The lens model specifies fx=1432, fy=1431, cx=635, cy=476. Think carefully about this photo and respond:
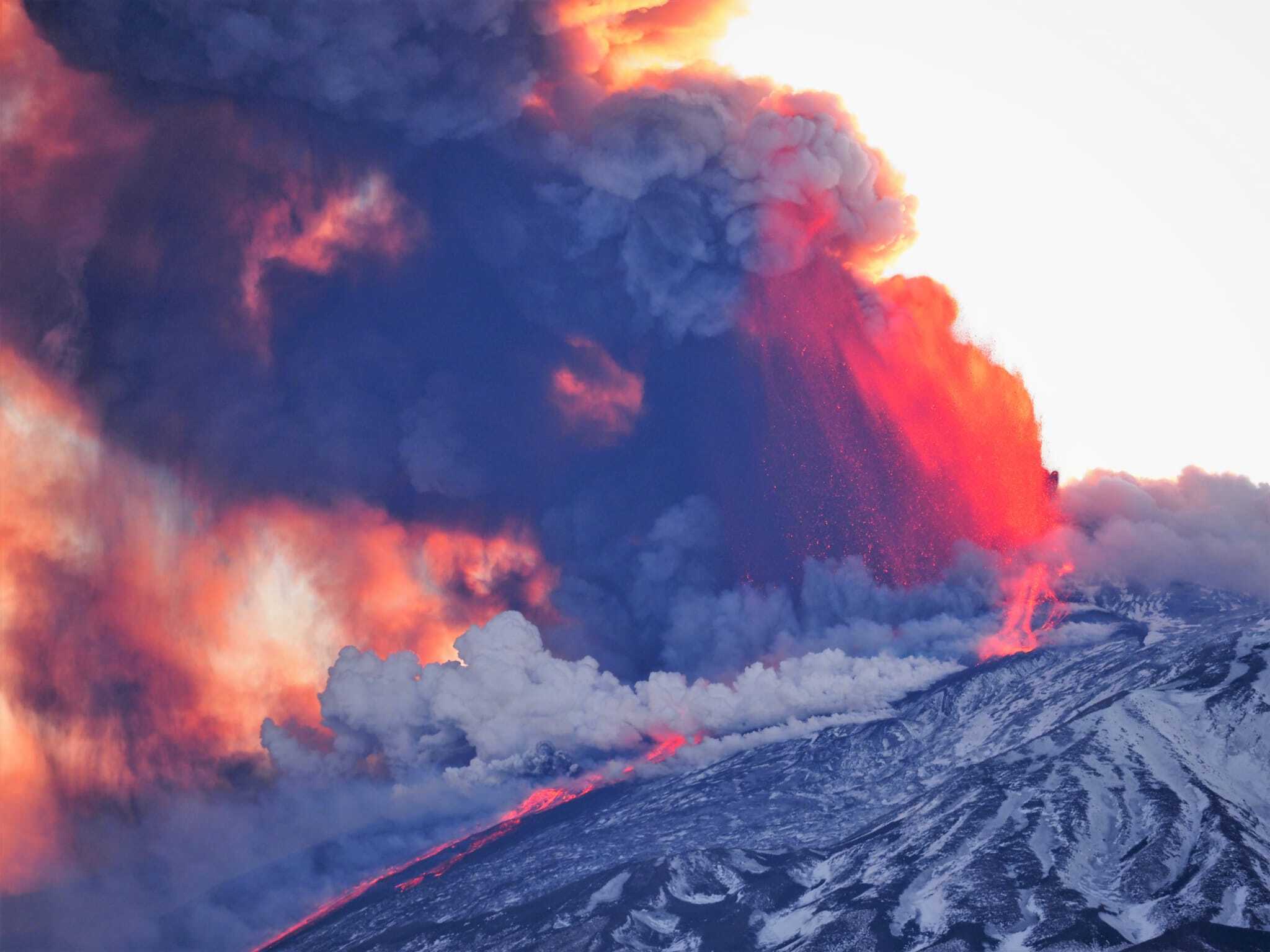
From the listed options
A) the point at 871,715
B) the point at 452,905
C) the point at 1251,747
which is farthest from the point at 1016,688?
the point at 452,905

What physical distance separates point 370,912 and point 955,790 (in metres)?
62.7

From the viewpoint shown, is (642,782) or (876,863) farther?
(642,782)

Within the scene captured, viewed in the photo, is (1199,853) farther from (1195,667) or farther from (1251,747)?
(1195,667)

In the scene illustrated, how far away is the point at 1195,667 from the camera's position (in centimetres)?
14725

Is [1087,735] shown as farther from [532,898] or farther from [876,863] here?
[532,898]

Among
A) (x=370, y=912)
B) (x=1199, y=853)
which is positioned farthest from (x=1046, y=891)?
(x=370, y=912)

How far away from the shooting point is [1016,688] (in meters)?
160

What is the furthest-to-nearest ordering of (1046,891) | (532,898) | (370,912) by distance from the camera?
(370,912) < (532,898) < (1046,891)

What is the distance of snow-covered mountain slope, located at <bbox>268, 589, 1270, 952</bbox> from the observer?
118m

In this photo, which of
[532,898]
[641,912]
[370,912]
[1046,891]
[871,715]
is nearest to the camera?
[1046,891]

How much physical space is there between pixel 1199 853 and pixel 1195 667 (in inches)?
1234

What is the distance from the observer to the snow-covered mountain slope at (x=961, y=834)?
118438 mm

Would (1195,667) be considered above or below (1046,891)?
above

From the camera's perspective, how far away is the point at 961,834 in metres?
133
